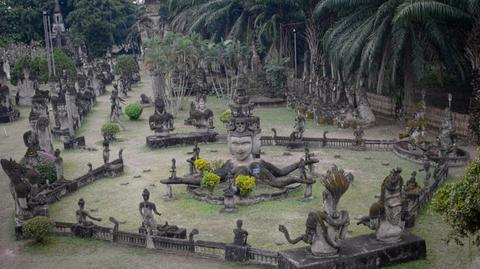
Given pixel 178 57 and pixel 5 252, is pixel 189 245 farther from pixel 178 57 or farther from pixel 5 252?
pixel 178 57

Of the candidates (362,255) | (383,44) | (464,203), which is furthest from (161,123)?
(464,203)

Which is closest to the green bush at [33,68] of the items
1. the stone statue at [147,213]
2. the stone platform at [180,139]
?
the stone platform at [180,139]

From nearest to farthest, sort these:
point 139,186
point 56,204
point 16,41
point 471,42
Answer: point 56,204, point 139,186, point 471,42, point 16,41

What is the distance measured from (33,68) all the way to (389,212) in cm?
4724

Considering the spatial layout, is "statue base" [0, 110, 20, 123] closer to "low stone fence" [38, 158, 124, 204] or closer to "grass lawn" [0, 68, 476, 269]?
"grass lawn" [0, 68, 476, 269]

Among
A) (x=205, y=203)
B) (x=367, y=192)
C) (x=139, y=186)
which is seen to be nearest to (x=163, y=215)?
(x=205, y=203)

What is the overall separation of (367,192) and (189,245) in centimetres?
861

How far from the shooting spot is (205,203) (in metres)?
22.4

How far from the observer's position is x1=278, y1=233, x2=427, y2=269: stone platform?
1466 cm

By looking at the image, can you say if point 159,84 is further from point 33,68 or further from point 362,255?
point 362,255

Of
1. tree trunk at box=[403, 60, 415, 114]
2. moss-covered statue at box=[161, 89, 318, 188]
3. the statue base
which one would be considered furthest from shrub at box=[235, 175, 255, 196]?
the statue base

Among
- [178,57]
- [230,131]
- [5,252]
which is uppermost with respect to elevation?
[178,57]

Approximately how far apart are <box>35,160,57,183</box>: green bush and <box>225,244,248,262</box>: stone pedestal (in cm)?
1113

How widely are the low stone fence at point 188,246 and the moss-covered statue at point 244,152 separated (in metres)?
4.81
